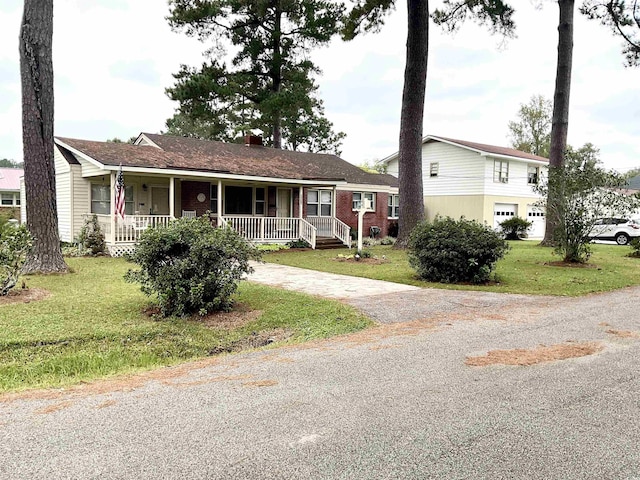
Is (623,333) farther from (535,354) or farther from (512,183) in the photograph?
(512,183)

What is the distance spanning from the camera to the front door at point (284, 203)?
71.9ft

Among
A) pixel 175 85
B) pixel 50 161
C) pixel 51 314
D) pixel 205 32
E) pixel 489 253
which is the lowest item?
pixel 51 314

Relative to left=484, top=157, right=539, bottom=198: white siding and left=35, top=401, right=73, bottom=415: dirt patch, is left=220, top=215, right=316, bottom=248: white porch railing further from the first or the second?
left=35, top=401, right=73, bottom=415: dirt patch

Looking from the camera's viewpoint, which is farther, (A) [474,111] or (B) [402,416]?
(A) [474,111]

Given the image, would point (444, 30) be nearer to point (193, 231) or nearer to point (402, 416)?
point (193, 231)

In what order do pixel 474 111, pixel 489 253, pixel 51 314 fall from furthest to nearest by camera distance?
pixel 474 111, pixel 489 253, pixel 51 314

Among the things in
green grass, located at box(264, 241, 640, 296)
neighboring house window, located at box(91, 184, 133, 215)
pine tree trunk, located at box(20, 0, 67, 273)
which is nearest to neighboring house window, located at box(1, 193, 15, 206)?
neighboring house window, located at box(91, 184, 133, 215)

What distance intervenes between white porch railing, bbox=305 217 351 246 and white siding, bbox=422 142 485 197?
10.7 m

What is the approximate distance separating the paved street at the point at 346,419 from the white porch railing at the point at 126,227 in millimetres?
11980

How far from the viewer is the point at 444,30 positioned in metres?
20.5

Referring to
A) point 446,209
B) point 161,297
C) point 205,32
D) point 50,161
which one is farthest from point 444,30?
point 161,297

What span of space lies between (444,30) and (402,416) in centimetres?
2031

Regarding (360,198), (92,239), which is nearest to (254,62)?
(360,198)

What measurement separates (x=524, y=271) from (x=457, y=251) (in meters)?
3.17
